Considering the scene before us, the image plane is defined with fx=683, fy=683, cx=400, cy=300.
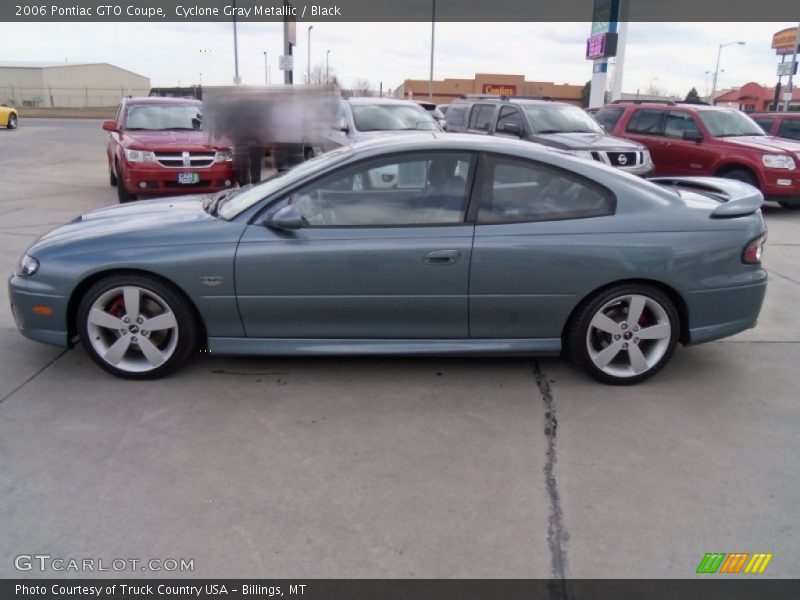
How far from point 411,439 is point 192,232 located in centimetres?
182

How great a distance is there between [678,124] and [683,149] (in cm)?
63

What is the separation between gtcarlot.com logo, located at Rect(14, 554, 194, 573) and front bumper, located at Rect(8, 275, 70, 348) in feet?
5.90

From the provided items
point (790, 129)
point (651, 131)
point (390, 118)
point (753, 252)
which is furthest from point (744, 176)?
point (753, 252)

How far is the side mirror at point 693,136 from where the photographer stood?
11734mm

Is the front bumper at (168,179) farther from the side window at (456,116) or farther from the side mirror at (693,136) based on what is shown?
the side mirror at (693,136)

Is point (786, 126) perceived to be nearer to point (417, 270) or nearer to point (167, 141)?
point (167, 141)

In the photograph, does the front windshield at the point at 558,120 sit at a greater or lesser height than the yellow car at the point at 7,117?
greater

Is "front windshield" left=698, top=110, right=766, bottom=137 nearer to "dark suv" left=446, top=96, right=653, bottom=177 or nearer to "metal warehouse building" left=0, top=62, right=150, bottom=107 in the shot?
"dark suv" left=446, top=96, right=653, bottom=177

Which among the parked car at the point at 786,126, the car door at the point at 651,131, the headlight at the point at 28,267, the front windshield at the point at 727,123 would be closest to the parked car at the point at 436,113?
the car door at the point at 651,131

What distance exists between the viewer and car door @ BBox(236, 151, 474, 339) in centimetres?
404

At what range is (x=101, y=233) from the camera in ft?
13.9

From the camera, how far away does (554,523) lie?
2.94 m

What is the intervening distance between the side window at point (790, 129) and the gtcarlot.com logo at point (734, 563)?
14.3m
